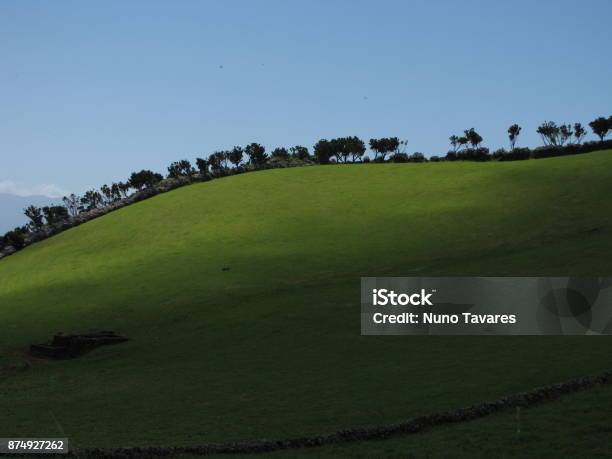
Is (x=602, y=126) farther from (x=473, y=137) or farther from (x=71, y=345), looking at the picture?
(x=71, y=345)

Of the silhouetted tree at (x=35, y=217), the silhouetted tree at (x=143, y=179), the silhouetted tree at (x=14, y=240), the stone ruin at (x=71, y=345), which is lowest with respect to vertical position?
A: the stone ruin at (x=71, y=345)

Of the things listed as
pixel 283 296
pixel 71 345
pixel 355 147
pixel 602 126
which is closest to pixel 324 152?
pixel 355 147

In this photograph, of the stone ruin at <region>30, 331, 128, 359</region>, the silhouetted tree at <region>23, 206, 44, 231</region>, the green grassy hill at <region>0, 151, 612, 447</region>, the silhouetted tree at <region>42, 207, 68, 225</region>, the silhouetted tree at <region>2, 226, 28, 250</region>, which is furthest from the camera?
the silhouetted tree at <region>23, 206, 44, 231</region>

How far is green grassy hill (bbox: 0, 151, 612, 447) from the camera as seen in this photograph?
24.5 m

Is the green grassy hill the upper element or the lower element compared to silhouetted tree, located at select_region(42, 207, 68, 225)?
lower

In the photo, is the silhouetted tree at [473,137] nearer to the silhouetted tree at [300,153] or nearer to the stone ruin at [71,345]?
the silhouetted tree at [300,153]

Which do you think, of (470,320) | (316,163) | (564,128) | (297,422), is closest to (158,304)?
(470,320)

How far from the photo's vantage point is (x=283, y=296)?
1772 inches

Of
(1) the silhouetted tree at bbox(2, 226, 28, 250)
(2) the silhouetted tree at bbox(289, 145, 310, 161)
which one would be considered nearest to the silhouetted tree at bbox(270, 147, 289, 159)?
(2) the silhouetted tree at bbox(289, 145, 310, 161)

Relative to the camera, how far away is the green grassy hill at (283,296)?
24516 millimetres

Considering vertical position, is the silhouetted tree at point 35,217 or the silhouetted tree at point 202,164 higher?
the silhouetted tree at point 202,164

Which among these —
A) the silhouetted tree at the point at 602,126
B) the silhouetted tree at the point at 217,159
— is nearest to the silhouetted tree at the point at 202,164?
the silhouetted tree at the point at 217,159

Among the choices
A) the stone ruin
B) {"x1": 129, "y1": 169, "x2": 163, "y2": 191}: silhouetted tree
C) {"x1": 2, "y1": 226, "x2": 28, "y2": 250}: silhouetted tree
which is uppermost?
{"x1": 129, "y1": 169, "x2": 163, "y2": 191}: silhouetted tree

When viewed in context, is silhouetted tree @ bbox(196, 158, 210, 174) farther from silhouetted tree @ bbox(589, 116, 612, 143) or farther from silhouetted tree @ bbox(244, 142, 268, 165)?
silhouetted tree @ bbox(589, 116, 612, 143)
